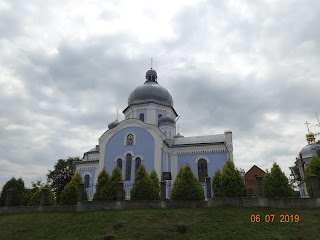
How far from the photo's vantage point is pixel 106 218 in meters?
13.6

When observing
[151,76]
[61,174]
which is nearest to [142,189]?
[151,76]

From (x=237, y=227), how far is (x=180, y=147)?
13.6m

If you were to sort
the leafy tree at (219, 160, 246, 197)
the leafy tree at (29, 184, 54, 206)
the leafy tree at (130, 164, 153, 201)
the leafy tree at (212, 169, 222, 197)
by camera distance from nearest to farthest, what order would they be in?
the leafy tree at (219, 160, 246, 197) < the leafy tree at (212, 169, 222, 197) < the leafy tree at (130, 164, 153, 201) < the leafy tree at (29, 184, 54, 206)

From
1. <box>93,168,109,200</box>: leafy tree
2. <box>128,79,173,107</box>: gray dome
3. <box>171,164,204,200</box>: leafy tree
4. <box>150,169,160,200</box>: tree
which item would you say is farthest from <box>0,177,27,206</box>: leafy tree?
<box>128,79,173,107</box>: gray dome

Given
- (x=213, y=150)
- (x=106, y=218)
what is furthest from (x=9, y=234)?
(x=213, y=150)

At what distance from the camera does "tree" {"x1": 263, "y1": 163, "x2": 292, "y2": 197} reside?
15.1 meters

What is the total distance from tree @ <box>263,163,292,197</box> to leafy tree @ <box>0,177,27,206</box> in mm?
16583

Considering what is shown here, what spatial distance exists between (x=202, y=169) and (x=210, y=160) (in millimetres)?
1049

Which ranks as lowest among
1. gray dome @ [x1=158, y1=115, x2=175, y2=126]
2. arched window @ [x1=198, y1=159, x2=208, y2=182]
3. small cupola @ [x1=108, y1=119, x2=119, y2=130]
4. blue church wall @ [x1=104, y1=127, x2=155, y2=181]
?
arched window @ [x1=198, y1=159, x2=208, y2=182]

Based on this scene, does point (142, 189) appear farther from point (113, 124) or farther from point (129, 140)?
point (113, 124)

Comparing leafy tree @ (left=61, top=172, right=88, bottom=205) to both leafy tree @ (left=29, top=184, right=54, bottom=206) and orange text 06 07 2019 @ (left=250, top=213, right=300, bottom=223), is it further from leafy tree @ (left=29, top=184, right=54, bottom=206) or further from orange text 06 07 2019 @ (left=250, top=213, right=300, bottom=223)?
orange text 06 07 2019 @ (left=250, top=213, right=300, bottom=223)

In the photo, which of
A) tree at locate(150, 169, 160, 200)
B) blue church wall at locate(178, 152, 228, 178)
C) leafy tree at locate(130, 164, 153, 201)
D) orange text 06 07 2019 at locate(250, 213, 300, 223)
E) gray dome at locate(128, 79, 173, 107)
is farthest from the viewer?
gray dome at locate(128, 79, 173, 107)

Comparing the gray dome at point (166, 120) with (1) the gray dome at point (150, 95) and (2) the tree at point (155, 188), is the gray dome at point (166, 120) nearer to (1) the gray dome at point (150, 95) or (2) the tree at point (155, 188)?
(1) the gray dome at point (150, 95)

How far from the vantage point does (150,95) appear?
29312mm
